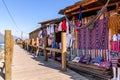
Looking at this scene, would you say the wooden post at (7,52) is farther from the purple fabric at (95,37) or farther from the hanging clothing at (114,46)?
the purple fabric at (95,37)

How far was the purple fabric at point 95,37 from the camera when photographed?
7.88 metres

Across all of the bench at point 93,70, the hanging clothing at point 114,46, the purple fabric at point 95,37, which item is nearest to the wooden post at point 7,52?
the bench at point 93,70

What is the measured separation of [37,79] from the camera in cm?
693

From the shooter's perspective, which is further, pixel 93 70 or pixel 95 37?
pixel 95 37

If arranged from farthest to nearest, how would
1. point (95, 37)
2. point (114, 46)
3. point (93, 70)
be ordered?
point (95, 37) → point (93, 70) → point (114, 46)

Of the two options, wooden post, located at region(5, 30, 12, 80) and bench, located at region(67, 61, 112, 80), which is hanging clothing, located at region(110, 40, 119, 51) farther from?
wooden post, located at region(5, 30, 12, 80)

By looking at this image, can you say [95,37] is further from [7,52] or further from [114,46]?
[7,52]

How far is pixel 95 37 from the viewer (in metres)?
8.54

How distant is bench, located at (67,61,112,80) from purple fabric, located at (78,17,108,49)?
84cm

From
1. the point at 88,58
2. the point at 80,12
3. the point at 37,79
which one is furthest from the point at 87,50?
the point at 37,79

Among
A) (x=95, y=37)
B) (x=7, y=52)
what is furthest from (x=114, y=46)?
(x=7, y=52)

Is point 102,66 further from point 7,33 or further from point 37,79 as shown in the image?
point 7,33

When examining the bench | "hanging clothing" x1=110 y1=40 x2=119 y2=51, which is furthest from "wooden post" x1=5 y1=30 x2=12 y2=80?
"hanging clothing" x1=110 y1=40 x2=119 y2=51

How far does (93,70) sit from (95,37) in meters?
1.41
